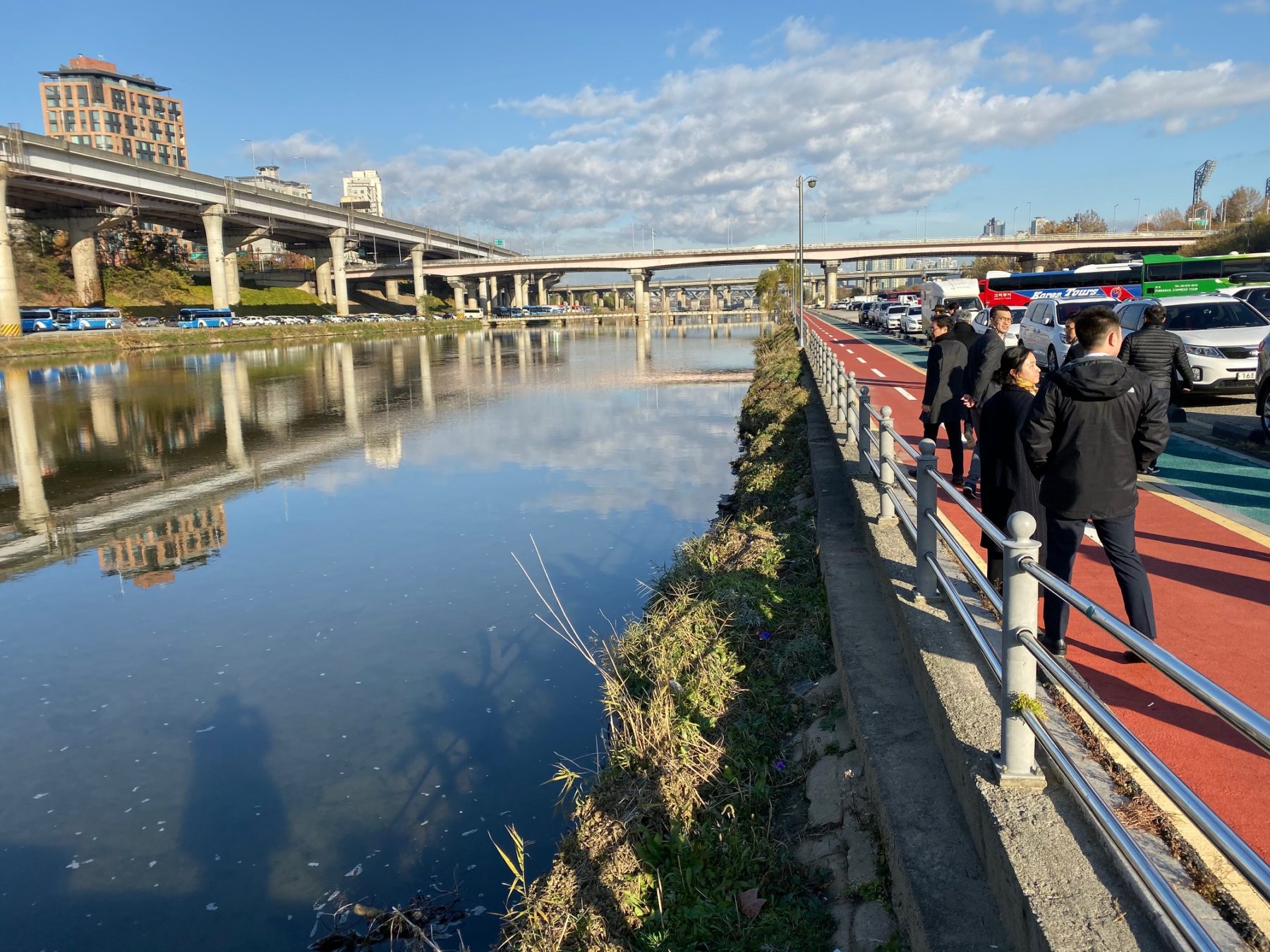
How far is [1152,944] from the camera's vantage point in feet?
9.11

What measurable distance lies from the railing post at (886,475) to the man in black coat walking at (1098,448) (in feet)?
8.32

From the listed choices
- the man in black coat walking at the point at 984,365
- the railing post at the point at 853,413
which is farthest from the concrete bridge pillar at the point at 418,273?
the man in black coat walking at the point at 984,365

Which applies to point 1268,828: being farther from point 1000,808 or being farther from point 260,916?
point 260,916

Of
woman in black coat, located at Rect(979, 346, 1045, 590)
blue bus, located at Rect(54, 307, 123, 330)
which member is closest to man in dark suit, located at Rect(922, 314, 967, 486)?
woman in black coat, located at Rect(979, 346, 1045, 590)

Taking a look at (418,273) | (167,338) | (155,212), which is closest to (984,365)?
(167,338)

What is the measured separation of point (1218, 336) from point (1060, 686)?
14.4 metres

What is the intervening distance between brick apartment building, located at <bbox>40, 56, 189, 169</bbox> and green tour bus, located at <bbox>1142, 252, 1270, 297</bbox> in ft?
521

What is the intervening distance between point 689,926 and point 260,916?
2.74 meters

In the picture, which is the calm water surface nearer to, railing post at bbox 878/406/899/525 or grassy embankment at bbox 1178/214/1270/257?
railing post at bbox 878/406/899/525

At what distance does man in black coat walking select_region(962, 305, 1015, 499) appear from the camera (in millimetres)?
8820

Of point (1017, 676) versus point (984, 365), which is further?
point (984, 365)

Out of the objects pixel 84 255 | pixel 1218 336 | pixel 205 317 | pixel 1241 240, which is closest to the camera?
pixel 1218 336

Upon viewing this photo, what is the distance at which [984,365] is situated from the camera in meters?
9.07

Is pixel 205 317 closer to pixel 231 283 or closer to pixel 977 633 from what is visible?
pixel 231 283
